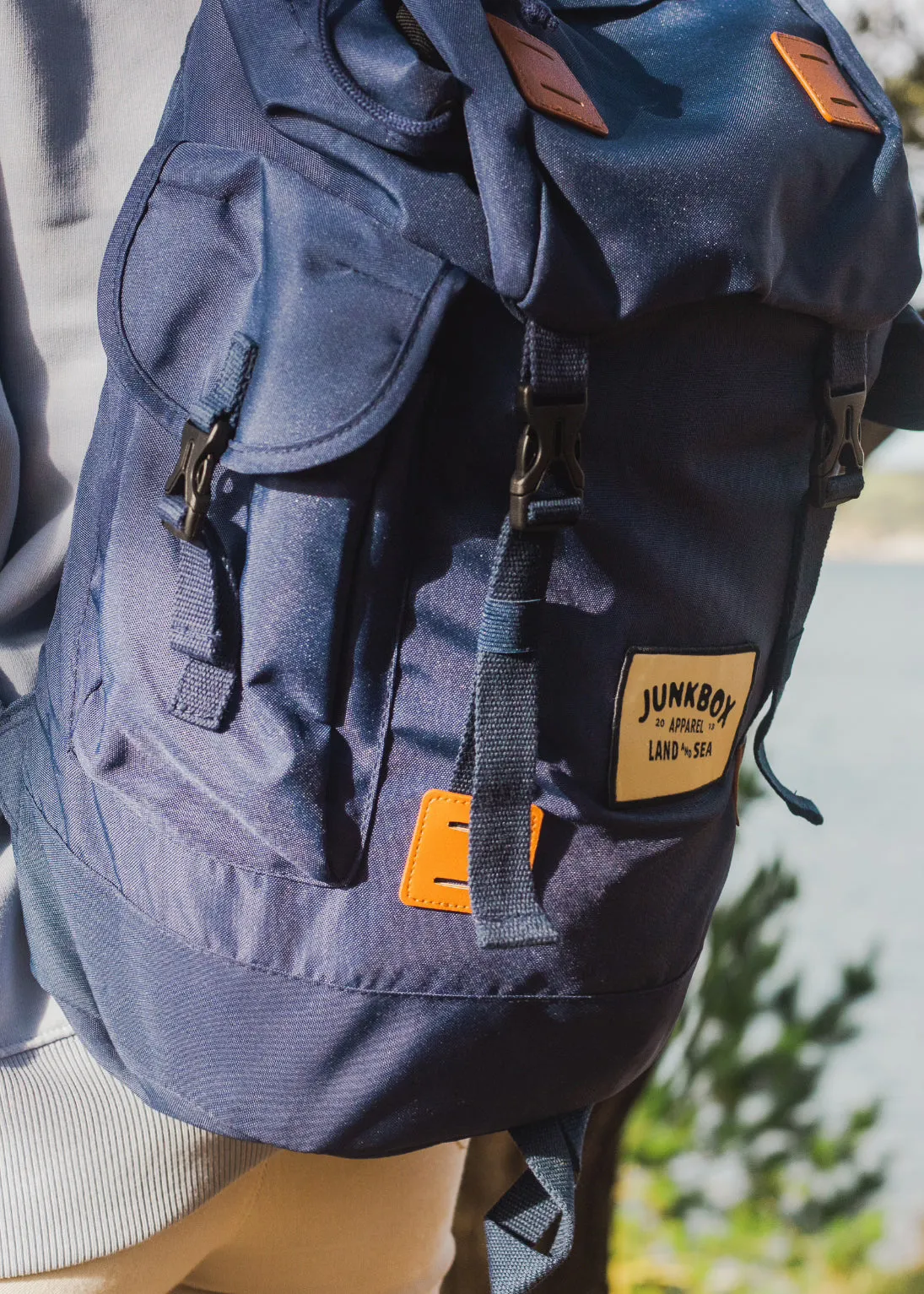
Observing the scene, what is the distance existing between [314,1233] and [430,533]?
613mm

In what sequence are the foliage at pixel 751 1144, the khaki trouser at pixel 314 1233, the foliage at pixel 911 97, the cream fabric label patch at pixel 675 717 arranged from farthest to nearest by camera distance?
the foliage at pixel 751 1144 → the foliage at pixel 911 97 → the khaki trouser at pixel 314 1233 → the cream fabric label patch at pixel 675 717

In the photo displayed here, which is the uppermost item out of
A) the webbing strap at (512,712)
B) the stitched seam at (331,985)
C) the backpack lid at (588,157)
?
the backpack lid at (588,157)

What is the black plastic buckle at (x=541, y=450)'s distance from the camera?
2.39ft

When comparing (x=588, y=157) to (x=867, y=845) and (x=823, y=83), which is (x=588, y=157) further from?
(x=867, y=845)

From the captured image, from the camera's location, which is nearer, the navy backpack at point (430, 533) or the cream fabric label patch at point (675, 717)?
the navy backpack at point (430, 533)

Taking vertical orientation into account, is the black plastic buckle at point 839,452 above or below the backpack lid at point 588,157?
below

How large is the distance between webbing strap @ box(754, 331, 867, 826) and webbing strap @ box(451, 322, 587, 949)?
252mm

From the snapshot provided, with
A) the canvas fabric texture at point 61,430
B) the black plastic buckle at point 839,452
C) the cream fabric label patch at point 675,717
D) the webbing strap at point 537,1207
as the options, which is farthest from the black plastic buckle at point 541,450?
the webbing strap at point 537,1207

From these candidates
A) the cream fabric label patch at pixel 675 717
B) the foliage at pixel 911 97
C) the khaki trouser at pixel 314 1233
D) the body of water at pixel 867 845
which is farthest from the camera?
the body of water at pixel 867 845

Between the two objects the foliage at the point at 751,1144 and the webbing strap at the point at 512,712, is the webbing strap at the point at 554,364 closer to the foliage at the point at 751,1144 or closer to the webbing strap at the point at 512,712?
the webbing strap at the point at 512,712

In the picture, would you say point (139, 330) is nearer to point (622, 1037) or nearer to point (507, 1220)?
point (622, 1037)

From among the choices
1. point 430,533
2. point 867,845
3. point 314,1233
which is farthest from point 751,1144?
point 430,533

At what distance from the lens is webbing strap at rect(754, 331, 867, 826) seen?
90cm

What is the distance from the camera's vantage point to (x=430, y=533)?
78cm
